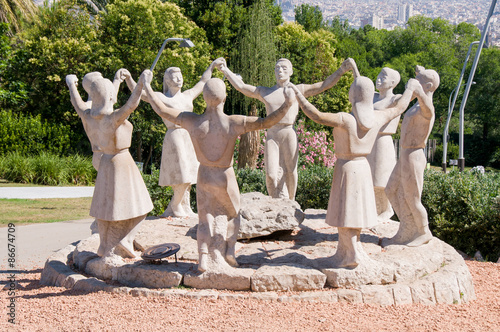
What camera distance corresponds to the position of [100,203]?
5715 mm

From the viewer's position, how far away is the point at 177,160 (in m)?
7.75

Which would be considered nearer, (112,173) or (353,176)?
(353,176)

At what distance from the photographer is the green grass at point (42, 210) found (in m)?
11.2

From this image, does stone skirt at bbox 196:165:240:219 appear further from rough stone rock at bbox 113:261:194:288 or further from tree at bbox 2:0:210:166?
tree at bbox 2:0:210:166

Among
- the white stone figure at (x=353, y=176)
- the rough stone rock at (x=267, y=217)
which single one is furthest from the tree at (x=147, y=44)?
the white stone figure at (x=353, y=176)

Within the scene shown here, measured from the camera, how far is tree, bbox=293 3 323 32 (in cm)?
3269

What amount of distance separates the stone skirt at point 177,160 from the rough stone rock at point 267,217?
3.96ft

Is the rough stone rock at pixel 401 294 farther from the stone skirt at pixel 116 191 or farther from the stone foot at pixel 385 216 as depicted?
the stone skirt at pixel 116 191

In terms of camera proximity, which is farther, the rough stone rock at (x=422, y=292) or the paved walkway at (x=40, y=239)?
the paved walkway at (x=40, y=239)

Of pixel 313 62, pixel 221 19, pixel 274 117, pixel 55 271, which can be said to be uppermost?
pixel 221 19

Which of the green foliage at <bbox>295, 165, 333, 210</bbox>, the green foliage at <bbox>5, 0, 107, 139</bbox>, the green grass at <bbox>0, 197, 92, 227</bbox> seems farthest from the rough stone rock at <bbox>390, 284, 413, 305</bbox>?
the green foliage at <bbox>5, 0, 107, 139</bbox>

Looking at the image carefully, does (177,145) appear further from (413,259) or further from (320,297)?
(413,259)

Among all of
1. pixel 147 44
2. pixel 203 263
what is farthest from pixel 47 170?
pixel 203 263

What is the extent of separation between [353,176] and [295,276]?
1.15 m
